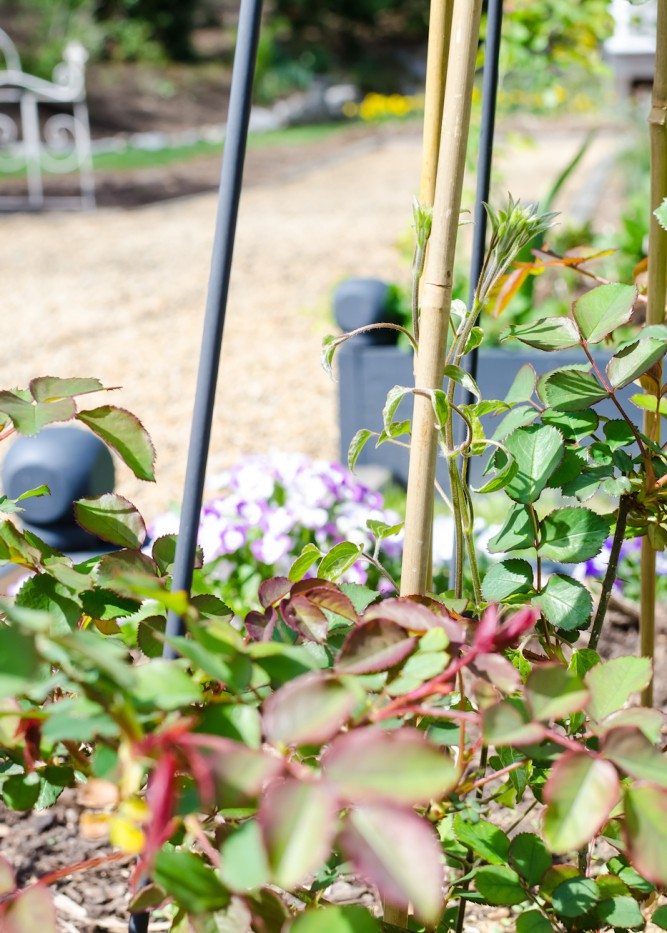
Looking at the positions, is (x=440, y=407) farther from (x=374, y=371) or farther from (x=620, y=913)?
(x=374, y=371)

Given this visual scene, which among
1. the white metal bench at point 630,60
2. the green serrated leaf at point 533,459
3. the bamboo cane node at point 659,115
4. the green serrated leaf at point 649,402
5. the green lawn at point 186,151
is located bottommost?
the green serrated leaf at point 533,459

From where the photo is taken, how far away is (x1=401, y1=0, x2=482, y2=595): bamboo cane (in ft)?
2.55

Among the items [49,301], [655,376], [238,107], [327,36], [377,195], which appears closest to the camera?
[238,107]

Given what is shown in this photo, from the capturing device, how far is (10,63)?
1275 cm

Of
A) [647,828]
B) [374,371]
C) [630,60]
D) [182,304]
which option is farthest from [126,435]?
[630,60]

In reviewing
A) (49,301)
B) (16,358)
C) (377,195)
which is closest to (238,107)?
(16,358)

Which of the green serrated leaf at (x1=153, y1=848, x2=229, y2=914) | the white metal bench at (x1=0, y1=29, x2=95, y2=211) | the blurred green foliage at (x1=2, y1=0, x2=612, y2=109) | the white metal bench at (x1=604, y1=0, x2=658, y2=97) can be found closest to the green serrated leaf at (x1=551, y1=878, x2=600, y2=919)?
the green serrated leaf at (x1=153, y1=848, x2=229, y2=914)

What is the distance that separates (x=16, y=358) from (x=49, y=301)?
112 cm

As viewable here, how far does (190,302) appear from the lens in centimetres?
577

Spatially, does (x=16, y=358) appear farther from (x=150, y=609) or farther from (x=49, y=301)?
(x=150, y=609)

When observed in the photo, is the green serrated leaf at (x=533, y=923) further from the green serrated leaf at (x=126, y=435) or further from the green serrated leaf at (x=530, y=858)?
the green serrated leaf at (x=126, y=435)

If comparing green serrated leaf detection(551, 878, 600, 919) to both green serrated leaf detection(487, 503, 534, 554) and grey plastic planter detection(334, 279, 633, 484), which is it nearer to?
green serrated leaf detection(487, 503, 534, 554)

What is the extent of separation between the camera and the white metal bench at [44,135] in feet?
29.5

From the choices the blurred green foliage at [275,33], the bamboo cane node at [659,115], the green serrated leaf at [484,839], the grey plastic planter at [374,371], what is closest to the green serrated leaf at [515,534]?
the green serrated leaf at [484,839]
